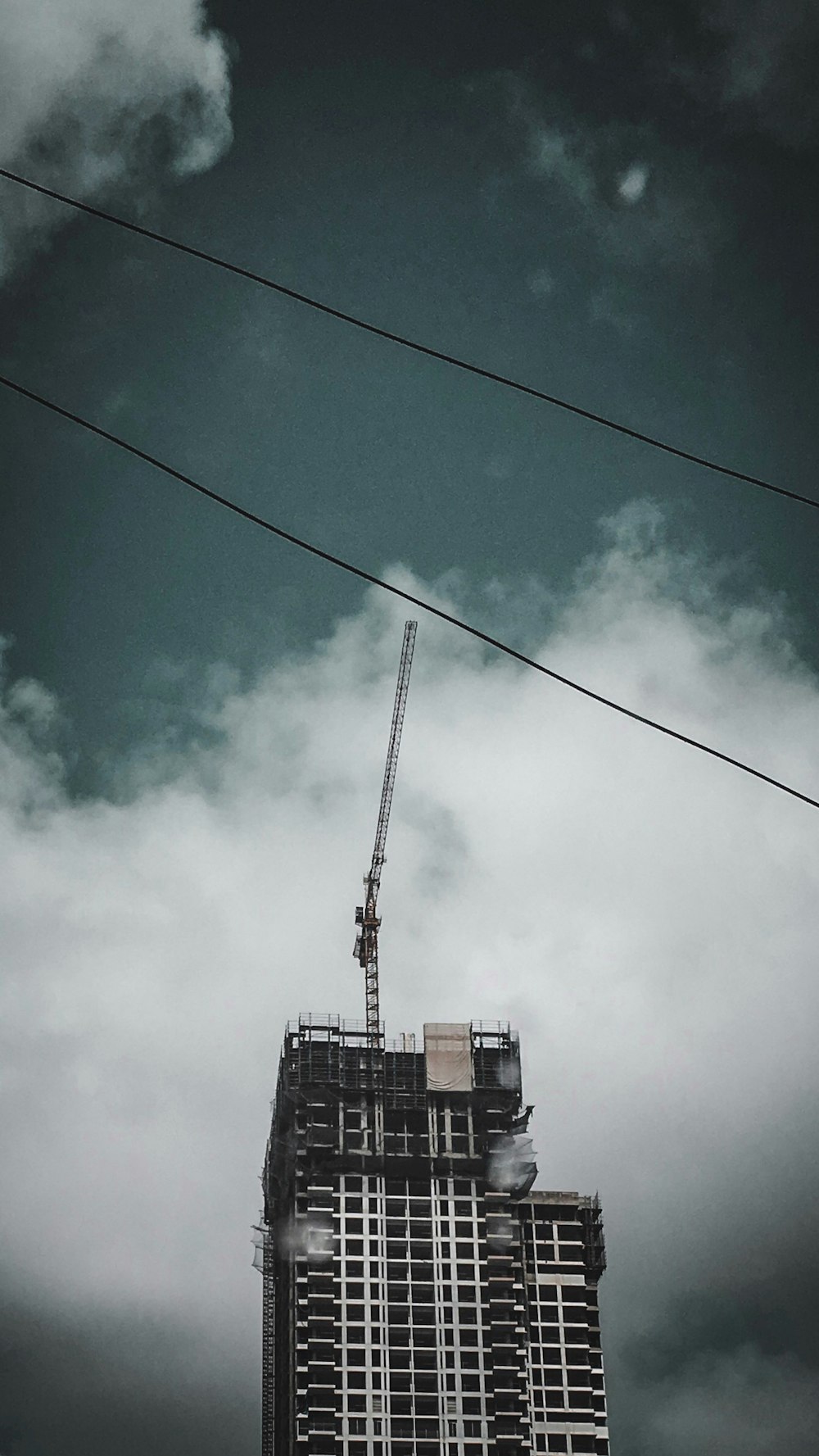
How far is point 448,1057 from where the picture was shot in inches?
6196

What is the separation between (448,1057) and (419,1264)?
21203 mm

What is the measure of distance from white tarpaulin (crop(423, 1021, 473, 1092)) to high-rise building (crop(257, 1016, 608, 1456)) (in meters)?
0.18

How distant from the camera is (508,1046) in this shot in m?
160

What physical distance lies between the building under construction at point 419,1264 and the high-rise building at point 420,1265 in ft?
0.51

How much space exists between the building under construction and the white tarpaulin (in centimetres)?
18

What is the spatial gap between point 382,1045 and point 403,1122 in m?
11.0

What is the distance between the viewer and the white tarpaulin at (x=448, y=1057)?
155 metres

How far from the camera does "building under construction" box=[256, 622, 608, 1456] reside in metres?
134

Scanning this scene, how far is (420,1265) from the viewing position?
143 meters

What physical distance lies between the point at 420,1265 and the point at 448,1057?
69.9 ft

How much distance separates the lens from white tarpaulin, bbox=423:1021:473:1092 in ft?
508

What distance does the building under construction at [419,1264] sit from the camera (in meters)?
134

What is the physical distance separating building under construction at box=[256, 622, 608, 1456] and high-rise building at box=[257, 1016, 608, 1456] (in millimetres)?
154

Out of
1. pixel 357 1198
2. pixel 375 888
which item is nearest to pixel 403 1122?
pixel 357 1198
